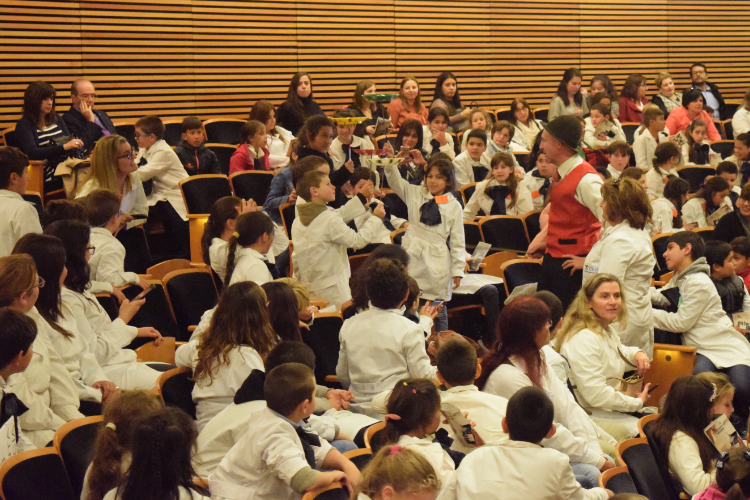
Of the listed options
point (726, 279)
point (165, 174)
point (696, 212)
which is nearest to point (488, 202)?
point (696, 212)

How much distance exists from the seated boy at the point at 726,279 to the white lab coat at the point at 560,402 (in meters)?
1.94

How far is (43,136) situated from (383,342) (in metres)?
4.04

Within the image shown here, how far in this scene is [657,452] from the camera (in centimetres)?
333

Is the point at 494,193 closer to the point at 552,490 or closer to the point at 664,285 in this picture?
the point at 664,285

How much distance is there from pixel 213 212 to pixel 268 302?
1.29m

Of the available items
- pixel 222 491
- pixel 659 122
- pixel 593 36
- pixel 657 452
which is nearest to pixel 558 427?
→ pixel 657 452

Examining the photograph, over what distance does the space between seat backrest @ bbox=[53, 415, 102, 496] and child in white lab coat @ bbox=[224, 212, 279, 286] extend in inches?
58.0

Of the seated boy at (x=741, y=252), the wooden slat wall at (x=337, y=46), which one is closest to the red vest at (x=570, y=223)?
the seated boy at (x=741, y=252)

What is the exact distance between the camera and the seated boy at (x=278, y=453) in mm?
2605

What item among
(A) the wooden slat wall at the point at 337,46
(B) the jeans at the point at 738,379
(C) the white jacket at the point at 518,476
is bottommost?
(B) the jeans at the point at 738,379

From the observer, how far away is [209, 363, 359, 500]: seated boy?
2.61 metres

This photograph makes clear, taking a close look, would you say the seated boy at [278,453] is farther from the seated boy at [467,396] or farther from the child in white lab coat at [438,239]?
the child in white lab coat at [438,239]

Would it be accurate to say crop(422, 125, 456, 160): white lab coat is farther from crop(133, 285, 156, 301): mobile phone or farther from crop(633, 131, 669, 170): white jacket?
crop(133, 285, 156, 301): mobile phone

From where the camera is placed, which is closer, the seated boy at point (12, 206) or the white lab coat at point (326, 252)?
the seated boy at point (12, 206)
